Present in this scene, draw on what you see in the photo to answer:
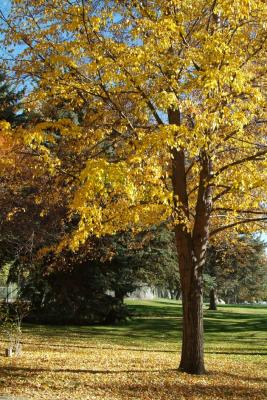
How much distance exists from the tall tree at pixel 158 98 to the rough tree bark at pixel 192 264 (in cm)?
2

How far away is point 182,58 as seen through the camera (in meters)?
8.21

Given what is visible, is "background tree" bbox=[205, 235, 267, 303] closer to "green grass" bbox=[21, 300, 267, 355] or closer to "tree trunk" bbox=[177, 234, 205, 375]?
"green grass" bbox=[21, 300, 267, 355]

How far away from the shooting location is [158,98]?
7.51 meters

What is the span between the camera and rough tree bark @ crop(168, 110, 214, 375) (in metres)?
9.87

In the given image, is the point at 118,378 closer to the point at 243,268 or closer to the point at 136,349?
the point at 136,349

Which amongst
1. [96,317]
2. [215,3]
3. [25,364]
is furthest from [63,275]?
[215,3]

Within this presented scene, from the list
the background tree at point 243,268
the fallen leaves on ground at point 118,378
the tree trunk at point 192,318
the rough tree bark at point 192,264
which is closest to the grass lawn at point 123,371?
the fallen leaves on ground at point 118,378

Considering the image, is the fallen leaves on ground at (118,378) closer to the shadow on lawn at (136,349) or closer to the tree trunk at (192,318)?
the tree trunk at (192,318)

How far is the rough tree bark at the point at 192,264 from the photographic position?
388 inches

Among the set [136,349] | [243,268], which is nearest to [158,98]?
[136,349]

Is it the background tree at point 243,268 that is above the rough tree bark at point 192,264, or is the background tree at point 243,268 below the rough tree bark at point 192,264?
above

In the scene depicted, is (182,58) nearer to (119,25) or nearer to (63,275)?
(119,25)

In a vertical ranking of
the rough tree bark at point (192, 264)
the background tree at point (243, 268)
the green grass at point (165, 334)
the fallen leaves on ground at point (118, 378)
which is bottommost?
the fallen leaves on ground at point (118, 378)

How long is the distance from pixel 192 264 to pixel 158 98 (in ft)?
12.4
